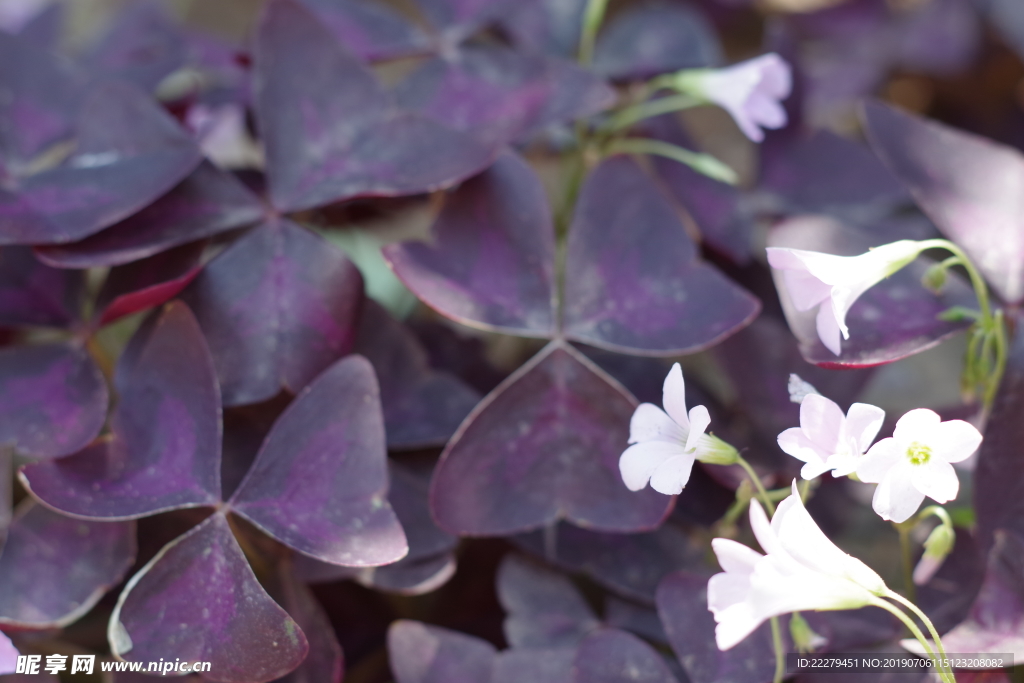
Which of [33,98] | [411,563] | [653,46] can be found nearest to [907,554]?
[411,563]

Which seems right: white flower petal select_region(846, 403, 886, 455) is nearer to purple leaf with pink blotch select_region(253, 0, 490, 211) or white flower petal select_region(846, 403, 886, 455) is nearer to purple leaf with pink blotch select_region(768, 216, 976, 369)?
purple leaf with pink blotch select_region(768, 216, 976, 369)

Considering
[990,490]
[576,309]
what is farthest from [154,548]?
[990,490]

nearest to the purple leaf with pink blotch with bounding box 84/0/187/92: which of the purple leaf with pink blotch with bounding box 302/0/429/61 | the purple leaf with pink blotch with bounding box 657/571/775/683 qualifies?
the purple leaf with pink blotch with bounding box 302/0/429/61

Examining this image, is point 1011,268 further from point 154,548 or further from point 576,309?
point 154,548

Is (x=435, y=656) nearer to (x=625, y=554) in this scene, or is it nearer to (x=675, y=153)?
(x=625, y=554)

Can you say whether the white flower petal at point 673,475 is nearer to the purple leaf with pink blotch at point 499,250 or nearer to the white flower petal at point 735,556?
the white flower petal at point 735,556

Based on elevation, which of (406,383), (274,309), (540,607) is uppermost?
(274,309)
